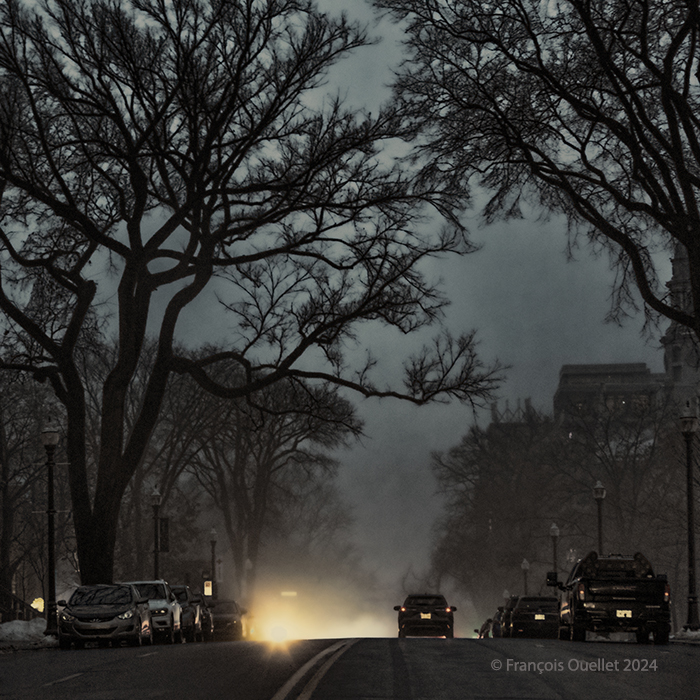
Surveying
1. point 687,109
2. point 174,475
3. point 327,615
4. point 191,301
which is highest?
point 687,109

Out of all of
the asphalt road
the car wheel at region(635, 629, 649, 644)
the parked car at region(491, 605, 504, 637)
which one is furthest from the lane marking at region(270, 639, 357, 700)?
the parked car at region(491, 605, 504, 637)

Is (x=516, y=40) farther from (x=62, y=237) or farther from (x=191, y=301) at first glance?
(x=62, y=237)

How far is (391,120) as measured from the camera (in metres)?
29.1

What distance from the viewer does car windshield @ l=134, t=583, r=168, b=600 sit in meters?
27.8

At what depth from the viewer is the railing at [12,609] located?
41.1 metres

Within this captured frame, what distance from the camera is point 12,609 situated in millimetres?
42719

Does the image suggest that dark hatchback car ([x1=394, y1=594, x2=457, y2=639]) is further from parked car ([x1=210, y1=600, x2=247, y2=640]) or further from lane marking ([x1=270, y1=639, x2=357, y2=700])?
lane marking ([x1=270, y1=639, x2=357, y2=700])

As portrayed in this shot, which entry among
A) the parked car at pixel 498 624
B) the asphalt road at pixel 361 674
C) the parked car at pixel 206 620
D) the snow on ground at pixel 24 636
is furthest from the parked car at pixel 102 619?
the parked car at pixel 498 624

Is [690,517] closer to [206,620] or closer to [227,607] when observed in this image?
[206,620]

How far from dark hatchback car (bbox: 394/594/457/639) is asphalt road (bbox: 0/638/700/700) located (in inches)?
691

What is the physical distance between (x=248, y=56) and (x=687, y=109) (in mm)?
11305

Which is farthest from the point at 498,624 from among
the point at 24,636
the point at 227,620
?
the point at 24,636

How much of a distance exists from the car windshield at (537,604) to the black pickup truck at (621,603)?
10448mm

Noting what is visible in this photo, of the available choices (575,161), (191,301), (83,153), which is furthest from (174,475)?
(575,161)
